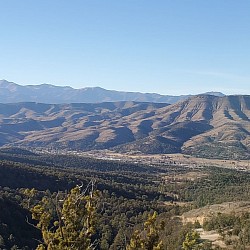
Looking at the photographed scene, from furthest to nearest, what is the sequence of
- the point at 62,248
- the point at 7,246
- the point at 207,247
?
the point at 7,246
the point at 207,247
the point at 62,248

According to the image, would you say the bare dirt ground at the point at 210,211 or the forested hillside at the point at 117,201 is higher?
the bare dirt ground at the point at 210,211

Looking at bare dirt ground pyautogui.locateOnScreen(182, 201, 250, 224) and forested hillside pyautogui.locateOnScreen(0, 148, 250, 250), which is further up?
bare dirt ground pyautogui.locateOnScreen(182, 201, 250, 224)

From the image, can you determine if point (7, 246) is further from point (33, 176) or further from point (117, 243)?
Result: point (33, 176)

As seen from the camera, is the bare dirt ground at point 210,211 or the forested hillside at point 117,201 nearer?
the forested hillside at point 117,201

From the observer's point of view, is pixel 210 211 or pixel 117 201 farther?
pixel 117 201

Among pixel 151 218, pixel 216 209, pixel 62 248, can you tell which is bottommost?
pixel 216 209

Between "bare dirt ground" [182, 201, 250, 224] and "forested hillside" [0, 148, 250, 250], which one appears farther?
"bare dirt ground" [182, 201, 250, 224]

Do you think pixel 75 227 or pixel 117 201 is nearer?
pixel 75 227

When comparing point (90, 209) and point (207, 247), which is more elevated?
point (90, 209)

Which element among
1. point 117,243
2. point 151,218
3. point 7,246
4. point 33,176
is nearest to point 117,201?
point 33,176

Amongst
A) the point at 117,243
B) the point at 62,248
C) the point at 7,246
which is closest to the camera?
the point at 62,248

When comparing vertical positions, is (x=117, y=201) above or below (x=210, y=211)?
below
